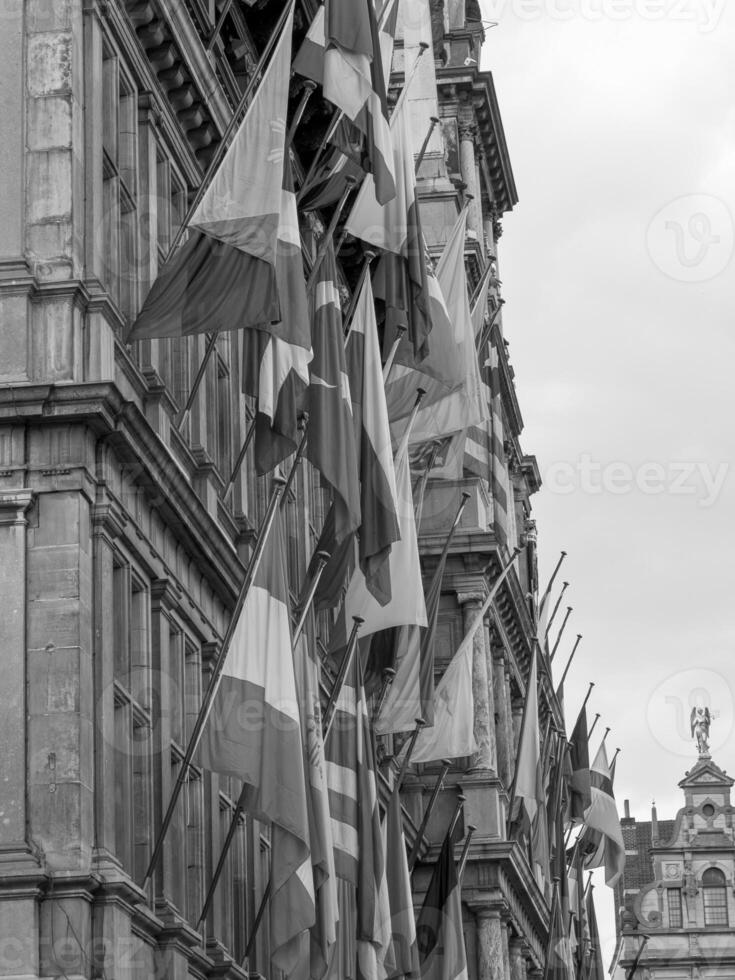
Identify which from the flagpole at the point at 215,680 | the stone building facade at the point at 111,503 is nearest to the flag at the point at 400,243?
the stone building facade at the point at 111,503

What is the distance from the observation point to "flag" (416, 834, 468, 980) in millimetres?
33500

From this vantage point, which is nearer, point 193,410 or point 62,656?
point 62,656

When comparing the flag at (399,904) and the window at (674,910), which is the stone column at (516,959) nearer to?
the flag at (399,904)

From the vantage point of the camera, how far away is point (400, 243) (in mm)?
27375

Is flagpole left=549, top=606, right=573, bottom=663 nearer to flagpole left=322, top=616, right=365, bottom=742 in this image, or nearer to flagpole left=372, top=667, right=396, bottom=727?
flagpole left=372, top=667, right=396, bottom=727

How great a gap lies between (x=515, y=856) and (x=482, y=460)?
11017 millimetres

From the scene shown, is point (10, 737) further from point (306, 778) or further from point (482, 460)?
point (482, 460)

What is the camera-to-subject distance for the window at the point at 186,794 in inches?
982

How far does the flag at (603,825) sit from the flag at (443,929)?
14.7 m

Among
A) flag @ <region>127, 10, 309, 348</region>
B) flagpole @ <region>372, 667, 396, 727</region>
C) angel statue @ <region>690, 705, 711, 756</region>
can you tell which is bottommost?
flagpole @ <region>372, 667, 396, 727</region>

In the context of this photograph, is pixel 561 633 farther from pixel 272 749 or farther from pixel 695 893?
pixel 695 893

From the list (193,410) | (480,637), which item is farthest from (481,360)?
(193,410)

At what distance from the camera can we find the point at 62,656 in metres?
21.3

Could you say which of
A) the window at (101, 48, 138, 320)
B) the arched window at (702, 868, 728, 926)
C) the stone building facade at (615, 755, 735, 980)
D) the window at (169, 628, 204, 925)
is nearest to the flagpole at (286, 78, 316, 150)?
the window at (101, 48, 138, 320)
